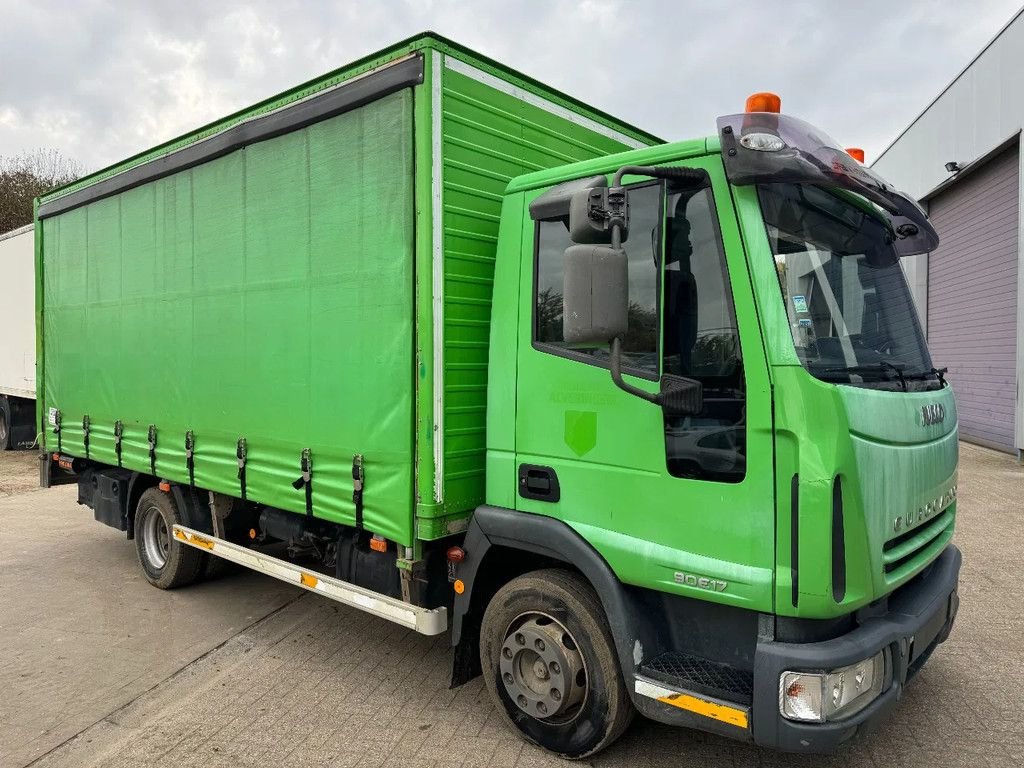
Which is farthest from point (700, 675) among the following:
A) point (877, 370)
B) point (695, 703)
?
point (877, 370)

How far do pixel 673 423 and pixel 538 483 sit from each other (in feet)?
2.35

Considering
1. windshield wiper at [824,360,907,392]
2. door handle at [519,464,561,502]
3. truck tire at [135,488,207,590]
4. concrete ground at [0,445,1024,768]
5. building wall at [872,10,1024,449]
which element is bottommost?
concrete ground at [0,445,1024,768]

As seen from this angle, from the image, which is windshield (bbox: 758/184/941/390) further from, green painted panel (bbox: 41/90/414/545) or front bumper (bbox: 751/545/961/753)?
green painted panel (bbox: 41/90/414/545)

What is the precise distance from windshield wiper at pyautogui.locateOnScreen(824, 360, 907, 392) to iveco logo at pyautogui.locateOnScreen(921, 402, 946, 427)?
15 cm

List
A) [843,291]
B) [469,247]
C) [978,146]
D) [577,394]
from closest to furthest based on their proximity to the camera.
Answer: [843,291]
[577,394]
[469,247]
[978,146]

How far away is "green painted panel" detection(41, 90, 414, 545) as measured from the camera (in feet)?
11.6

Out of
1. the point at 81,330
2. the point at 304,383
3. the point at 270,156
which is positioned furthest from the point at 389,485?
the point at 81,330

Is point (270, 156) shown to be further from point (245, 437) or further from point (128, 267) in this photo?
point (128, 267)

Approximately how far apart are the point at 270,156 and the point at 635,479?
2929 millimetres

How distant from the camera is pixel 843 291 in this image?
2.95 meters

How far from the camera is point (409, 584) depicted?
3.56 meters

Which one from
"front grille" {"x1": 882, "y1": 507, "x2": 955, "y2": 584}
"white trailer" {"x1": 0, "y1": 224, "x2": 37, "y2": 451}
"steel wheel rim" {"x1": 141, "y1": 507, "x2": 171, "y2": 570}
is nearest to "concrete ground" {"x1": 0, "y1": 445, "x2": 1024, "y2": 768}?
"steel wheel rim" {"x1": 141, "y1": 507, "x2": 171, "y2": 570}

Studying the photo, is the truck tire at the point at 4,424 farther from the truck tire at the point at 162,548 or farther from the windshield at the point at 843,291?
the windshield at the point at 843,291

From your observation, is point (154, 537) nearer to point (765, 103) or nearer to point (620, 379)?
point (620, 379)
